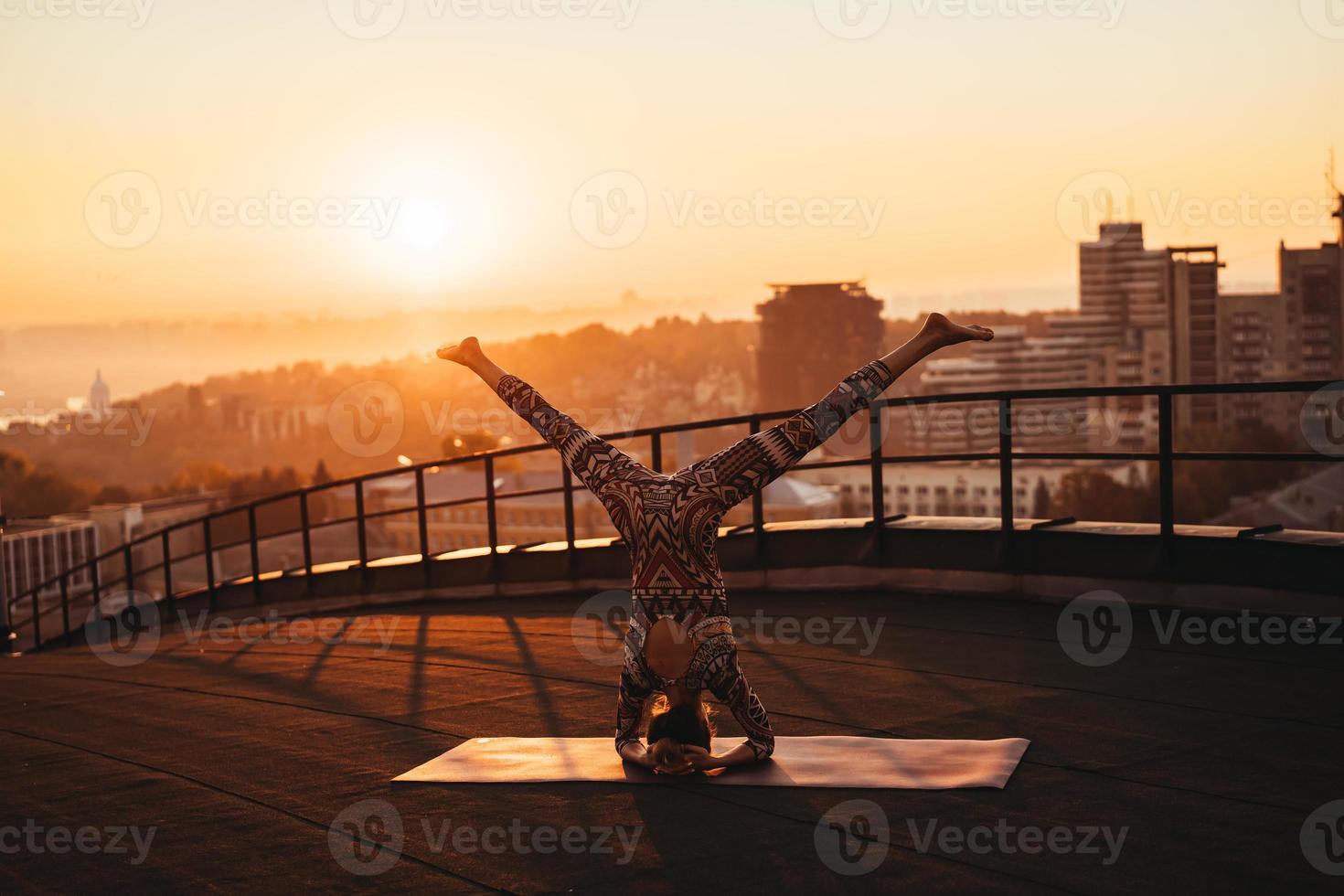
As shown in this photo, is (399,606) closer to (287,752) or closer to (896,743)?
(287,752)

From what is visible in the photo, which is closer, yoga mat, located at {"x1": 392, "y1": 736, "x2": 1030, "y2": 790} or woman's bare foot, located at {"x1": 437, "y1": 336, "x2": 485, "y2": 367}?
yoga mat, located at {"x1": 392, "y1": 736, "x2": 1030, "y2": 790}

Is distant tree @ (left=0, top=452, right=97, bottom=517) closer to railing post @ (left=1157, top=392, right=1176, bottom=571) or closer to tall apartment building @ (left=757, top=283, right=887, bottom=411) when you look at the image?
tall apartment building @ (left=757, top=283, right=887, bottom=411)

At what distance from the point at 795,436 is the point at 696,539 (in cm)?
57

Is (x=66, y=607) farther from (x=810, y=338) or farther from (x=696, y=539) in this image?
(x=810, y=338)

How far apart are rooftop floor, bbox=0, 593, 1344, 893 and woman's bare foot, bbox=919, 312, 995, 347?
165 cm

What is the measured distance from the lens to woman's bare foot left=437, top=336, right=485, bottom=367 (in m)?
6.34

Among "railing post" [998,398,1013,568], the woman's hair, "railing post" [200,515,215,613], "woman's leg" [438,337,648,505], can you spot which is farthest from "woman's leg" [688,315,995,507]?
"railing post" [200,515,215,613]

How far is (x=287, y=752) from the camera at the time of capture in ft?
19.7

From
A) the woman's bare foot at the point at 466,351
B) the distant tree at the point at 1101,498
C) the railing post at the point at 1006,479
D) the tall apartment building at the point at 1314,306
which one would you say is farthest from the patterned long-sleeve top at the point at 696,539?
the tall apartment building at the point at 1314,306

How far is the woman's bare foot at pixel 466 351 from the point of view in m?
6.34

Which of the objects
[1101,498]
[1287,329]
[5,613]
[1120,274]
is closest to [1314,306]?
[1287,329]

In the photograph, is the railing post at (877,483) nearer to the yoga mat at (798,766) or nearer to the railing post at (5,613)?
the yoga mat at (798,766)

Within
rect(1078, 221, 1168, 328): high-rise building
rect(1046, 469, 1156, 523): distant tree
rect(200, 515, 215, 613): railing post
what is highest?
rect(1078, 221, 1168, 328): high-rise building

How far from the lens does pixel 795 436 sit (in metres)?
5.39
